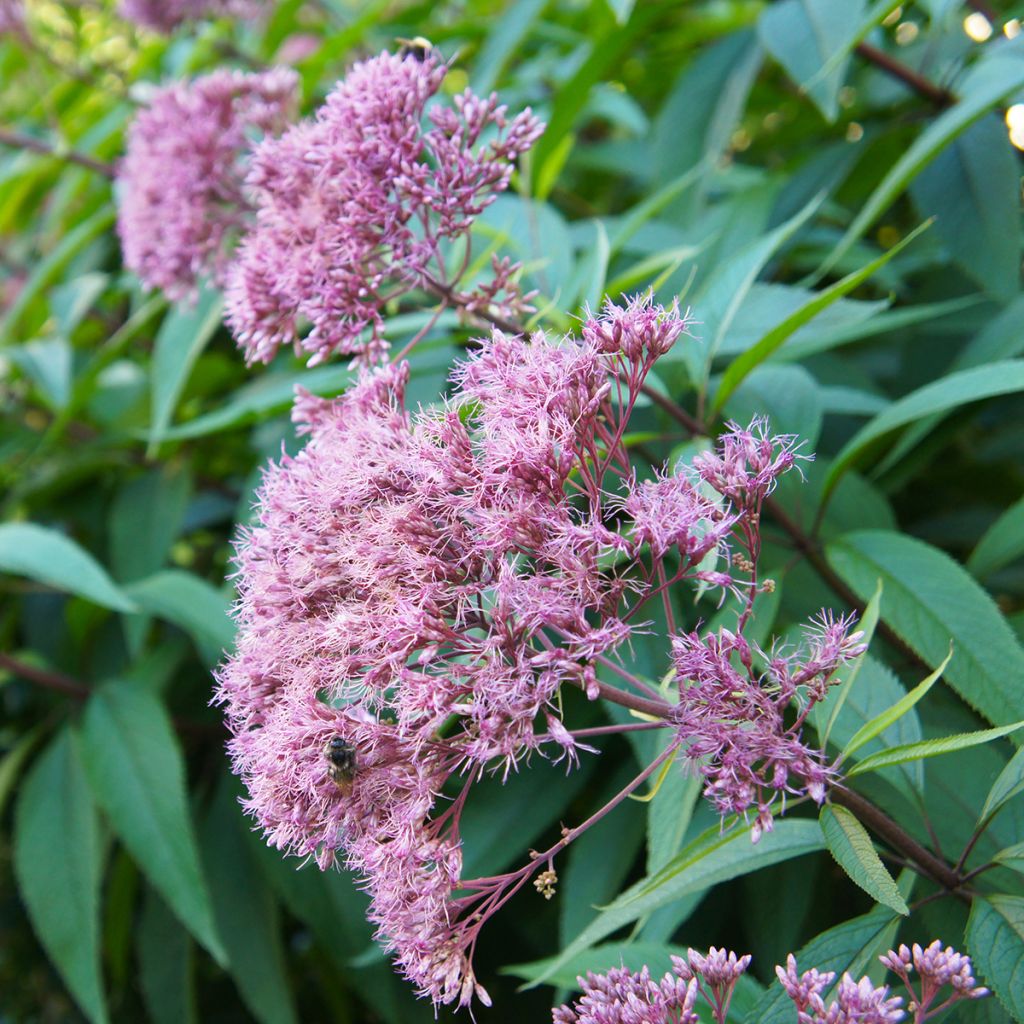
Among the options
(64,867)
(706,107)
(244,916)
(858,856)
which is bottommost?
(244,916)

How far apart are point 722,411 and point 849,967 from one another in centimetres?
87

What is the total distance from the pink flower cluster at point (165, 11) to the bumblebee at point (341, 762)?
253cm

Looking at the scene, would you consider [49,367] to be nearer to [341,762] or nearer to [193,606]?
[193,606]

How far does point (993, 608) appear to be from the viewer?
1354 mm

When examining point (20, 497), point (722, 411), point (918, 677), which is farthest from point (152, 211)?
point (918, 677)

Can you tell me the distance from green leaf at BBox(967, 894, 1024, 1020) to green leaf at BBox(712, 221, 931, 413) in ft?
2.48

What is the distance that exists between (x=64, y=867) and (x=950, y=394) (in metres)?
1.82

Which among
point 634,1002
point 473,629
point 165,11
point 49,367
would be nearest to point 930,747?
point 634,1002

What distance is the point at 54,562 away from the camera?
1.89 m

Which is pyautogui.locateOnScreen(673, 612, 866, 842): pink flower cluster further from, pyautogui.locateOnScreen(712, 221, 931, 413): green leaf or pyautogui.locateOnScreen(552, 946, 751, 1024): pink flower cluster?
pyautogui.locateOnScreen(712, 221, 931, 413): green leaf

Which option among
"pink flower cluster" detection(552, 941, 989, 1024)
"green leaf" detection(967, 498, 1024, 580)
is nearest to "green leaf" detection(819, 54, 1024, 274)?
"green leaf" detection(967, 498, 1024, 580)

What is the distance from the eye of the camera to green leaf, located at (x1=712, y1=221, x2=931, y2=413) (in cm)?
139

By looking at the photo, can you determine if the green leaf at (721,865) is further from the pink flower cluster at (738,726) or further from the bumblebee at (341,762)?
the bumblebee at (341,762)

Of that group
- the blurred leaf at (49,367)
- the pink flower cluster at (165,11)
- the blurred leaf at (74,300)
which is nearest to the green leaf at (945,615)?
the blurred leaf at (49,367)
